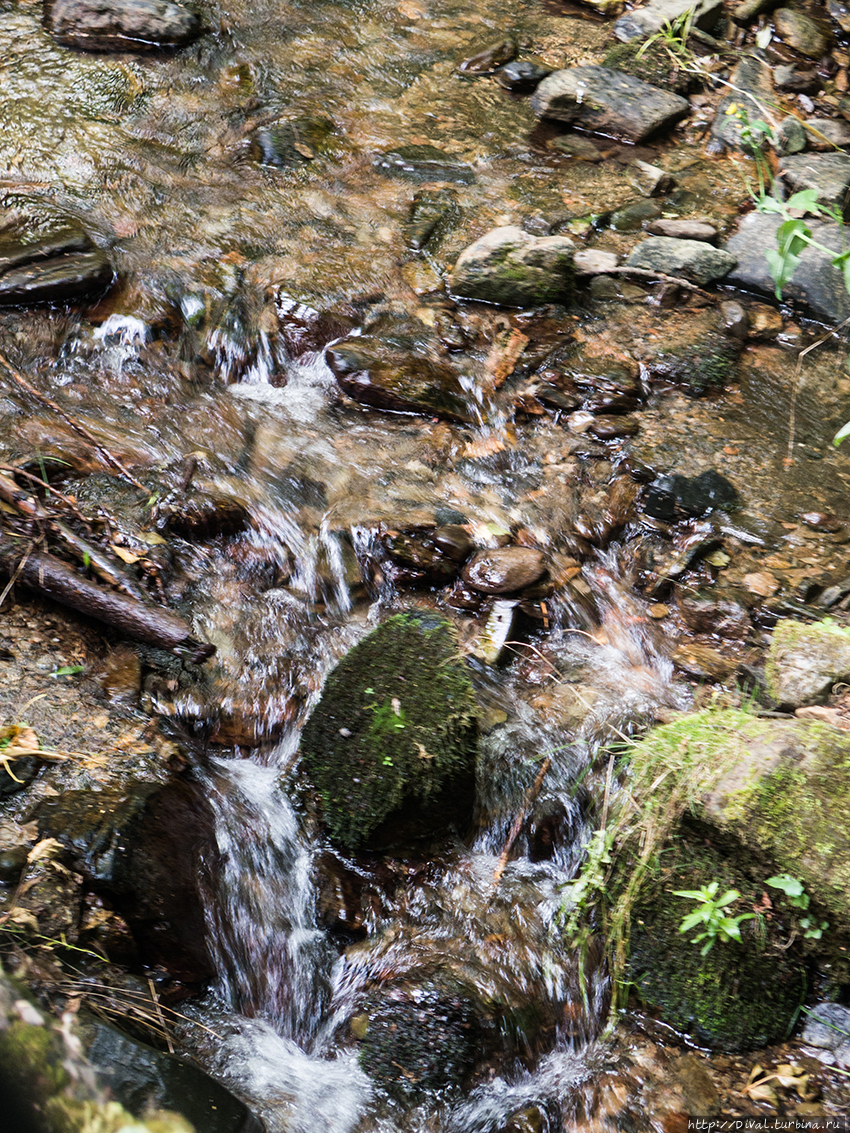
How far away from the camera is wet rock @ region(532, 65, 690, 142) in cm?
633

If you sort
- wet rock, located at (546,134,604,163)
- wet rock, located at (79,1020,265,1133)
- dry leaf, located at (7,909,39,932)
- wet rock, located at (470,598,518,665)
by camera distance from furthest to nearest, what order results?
wet rock, located at (546,134,604,163) → wet rock, located at (470,598,518,665) → dry leaf, located at (7,909,39,932) → wet rock, located at (79,1020,265,1133)

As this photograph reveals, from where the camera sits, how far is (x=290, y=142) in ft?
19.8

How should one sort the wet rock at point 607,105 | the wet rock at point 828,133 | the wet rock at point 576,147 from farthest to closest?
the wet rock at point 607,105 → the wet rock at point 576,147 → the wet rock at point 828,133

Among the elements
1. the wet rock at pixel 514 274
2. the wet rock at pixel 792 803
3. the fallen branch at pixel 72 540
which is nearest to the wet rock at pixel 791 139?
the wet rock at pixel 514 274

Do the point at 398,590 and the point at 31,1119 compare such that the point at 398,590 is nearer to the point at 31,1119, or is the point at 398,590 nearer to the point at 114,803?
the point at 114,803

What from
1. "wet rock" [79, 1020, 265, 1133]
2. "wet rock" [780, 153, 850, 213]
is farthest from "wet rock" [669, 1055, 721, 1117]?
"wet rock" [780, 153, 850, 213]

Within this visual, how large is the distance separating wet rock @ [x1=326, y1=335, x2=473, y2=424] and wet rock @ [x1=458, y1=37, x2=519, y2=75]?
3.55m

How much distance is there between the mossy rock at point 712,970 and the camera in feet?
8.64

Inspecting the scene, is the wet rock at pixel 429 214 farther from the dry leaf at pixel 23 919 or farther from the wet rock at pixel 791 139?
the dry leaf at pixel 23 919

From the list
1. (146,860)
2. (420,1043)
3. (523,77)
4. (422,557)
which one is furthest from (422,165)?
(420,1043)

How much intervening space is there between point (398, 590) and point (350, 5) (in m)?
6.11

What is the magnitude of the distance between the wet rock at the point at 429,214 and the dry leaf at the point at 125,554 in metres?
2.95

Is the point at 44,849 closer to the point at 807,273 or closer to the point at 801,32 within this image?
the point at 807,273

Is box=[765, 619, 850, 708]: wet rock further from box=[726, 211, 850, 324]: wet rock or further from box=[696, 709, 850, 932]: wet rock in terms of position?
box=[726, 211, 850, 324]: wet rock
